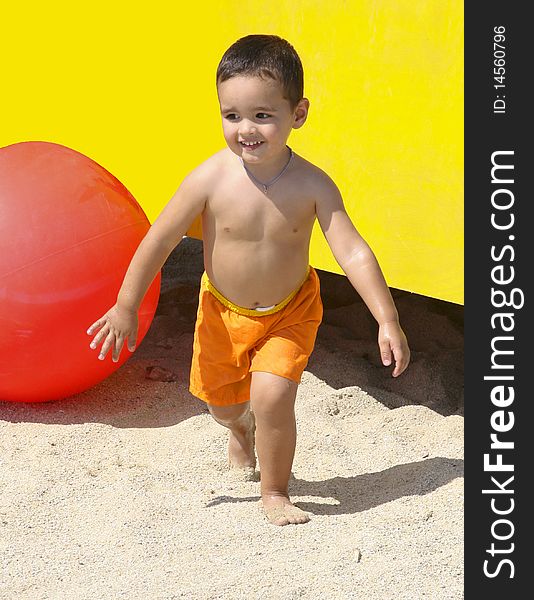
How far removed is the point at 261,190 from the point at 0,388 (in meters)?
1.32

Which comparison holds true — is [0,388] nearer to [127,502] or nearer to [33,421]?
[33,421]

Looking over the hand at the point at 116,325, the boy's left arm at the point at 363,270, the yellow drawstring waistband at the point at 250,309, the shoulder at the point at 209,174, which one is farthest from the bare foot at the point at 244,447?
the shoulder at the point at 209,174

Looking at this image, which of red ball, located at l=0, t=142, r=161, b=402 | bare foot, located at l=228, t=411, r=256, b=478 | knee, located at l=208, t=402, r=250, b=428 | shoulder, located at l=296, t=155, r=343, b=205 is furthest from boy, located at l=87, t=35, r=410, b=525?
red ball, located at l=0, t=142, r=161, b=402

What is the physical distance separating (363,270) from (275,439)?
56 centimetres

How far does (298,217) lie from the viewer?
315 cm

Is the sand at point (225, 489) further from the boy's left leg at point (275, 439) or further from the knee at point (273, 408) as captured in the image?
the knee at point (273, 408)

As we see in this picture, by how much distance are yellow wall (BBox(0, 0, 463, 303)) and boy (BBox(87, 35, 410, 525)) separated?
50 centimetres

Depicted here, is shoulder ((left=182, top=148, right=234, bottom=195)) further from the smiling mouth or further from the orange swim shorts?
the orange swim shorts

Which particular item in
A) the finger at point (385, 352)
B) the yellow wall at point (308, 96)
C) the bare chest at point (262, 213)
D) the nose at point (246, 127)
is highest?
the yellow wall at point (308, 96)

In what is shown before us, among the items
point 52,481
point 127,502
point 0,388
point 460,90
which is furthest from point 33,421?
point 460,90

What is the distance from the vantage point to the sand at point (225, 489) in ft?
9.51

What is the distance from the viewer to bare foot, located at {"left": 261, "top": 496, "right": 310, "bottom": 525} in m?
3.18

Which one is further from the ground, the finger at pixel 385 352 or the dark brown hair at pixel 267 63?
the dark brown hair at pixel 267 63

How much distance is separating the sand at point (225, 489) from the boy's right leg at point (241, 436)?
6cm
